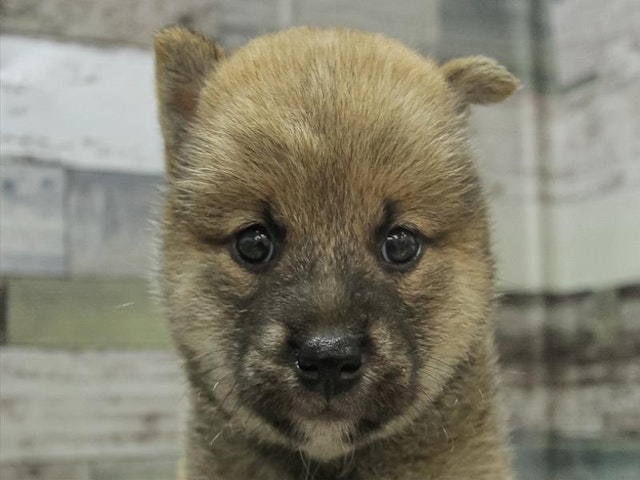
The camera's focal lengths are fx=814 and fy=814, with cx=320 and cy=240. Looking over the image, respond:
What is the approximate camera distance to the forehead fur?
1325mm

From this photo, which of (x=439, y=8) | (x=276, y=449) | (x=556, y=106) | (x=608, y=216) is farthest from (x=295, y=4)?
(x=276, y=449)

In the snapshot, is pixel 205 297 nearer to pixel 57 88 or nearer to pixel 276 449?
pixel 276 449

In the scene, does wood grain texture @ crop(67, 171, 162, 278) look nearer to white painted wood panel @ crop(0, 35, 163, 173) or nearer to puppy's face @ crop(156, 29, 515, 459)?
white painted wood panel @ crop(0, 35, 163, 173)

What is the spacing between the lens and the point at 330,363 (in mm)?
1145

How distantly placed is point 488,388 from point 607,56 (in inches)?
52.0

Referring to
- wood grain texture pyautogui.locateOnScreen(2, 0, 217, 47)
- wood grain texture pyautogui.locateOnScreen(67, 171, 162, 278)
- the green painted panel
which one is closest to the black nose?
the green painted panel

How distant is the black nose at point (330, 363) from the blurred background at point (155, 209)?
57 centimetres

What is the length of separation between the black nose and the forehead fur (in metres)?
0.24

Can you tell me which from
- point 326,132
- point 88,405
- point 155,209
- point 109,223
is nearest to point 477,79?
point 326,132

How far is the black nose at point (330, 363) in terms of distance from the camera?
1.14 metres

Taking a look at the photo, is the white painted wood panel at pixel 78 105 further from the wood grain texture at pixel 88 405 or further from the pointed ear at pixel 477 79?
the pointed ear at pixel 477 79

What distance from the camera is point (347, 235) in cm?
131

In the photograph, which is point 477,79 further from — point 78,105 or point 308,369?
point 78,105

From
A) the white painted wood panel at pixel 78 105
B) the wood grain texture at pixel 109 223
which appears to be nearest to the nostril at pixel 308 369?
the wood grain texture at pixel 109 223
